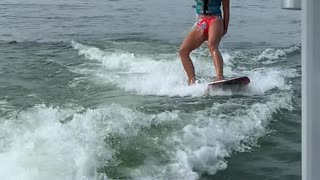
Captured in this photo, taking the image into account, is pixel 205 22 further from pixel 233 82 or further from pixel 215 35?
pixel 233 82

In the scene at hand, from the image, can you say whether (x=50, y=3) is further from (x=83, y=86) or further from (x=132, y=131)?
(x=132, y=131)

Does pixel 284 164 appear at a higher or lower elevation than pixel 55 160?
lower

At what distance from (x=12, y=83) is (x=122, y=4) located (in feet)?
36.5

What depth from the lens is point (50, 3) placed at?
56.1 ft

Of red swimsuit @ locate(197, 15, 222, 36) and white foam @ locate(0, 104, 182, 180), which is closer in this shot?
white foam @ locate(0, 104, 182, 180)

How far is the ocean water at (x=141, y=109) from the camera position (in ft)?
12.3

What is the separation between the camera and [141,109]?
5.18 m

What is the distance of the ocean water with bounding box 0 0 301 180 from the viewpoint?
3734 millimetres

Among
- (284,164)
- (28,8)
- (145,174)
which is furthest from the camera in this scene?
(28,8)

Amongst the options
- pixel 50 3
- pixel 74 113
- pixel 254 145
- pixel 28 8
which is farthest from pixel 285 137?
pixel 50 3

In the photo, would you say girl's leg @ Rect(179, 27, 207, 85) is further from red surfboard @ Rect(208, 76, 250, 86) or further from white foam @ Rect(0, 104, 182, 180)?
white foam @ Rect(0, 104, 182, 180)

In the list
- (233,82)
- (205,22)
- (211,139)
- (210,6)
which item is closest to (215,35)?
(205,22)

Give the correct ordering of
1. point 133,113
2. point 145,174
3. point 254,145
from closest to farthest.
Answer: point 145,174 < point 254,145 < point 133,113

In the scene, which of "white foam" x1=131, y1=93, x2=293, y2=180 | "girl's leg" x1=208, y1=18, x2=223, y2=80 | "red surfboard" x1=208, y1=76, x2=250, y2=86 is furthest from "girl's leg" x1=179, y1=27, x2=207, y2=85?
"white foam" x1=131, y1=93, x2=293, y2=180
